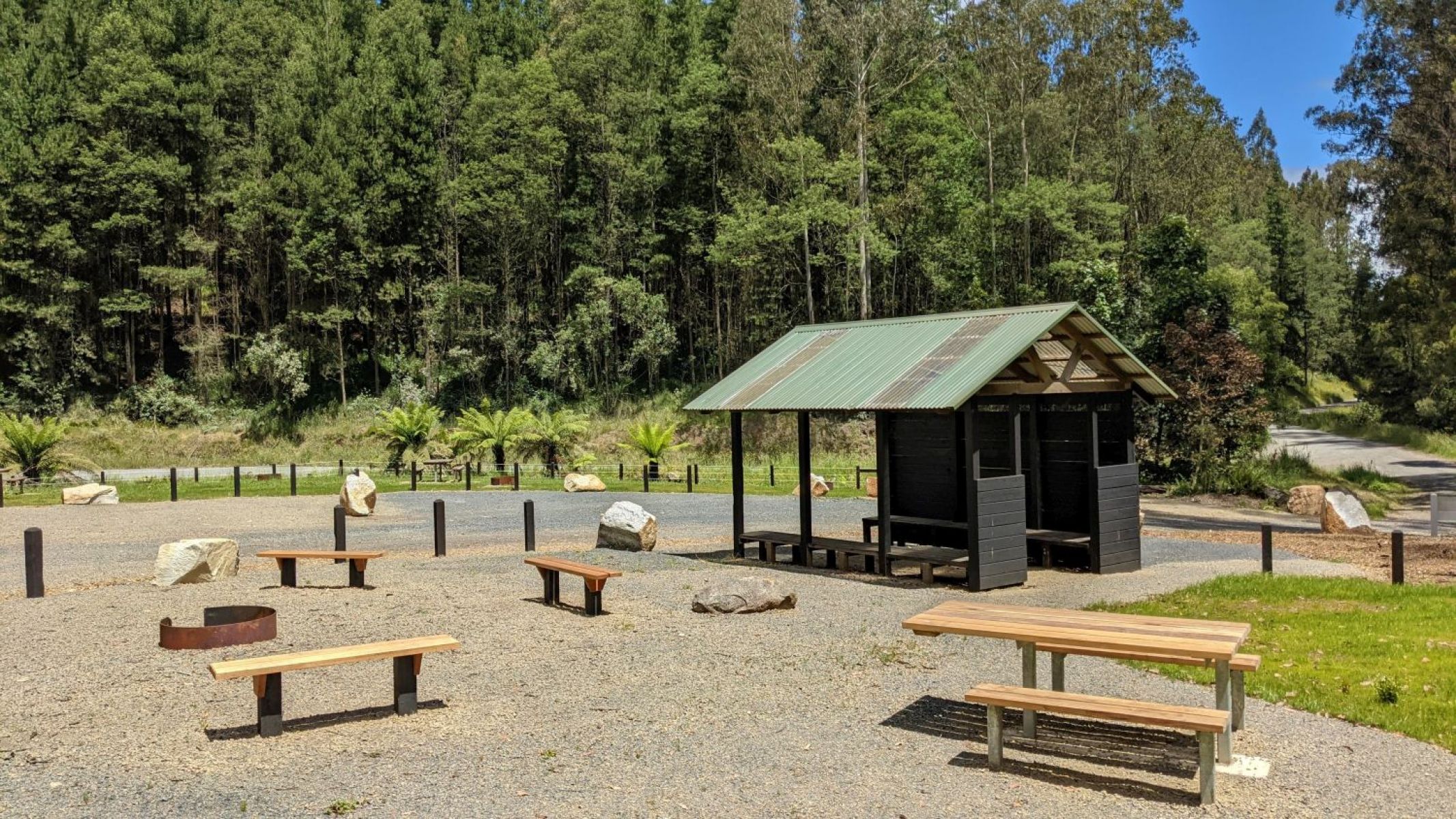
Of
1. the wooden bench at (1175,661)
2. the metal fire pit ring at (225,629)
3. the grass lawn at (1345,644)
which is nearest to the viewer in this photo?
the wooden bench at (1175,661)

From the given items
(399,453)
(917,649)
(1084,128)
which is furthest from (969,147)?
(917,649)

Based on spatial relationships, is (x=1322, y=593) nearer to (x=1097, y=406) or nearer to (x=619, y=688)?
(x=1097, y=406)

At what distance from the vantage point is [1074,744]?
22.1 feet

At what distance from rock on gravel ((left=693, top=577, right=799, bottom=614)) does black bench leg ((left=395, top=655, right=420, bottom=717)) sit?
13.7 ft

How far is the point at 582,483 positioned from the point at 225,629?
663 inches

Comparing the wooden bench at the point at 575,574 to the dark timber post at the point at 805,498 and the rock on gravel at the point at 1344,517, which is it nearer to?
the dark timber post at the point at 805,498

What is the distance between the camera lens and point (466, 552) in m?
16.7

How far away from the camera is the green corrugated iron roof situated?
13203 mm

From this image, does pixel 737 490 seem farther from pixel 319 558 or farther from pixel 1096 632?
pixel 1096 632

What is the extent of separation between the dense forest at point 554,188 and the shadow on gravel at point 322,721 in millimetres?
32390

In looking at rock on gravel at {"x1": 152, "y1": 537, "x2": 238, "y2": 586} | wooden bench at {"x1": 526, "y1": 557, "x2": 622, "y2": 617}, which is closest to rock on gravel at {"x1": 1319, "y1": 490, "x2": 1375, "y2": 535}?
wooden bench at {"x1": 526, "y1": 557, "x2": 622, "y2": 617}

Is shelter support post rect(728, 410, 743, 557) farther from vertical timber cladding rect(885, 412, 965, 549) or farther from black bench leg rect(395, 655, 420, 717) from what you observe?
black bench leg rect(395, 655, 420, 717)

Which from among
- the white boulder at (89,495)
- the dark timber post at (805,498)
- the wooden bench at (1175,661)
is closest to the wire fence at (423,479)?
the white boulder at (89,495)

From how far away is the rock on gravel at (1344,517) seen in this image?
63.2 feet
